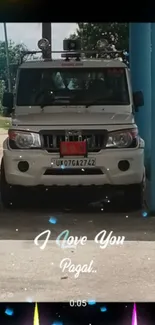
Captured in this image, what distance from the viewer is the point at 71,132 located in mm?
4070

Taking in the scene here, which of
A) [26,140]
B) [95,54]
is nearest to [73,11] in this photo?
[95,54]

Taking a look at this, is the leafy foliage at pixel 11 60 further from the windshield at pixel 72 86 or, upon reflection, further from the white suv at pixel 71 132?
the windshield at pixel 72 86

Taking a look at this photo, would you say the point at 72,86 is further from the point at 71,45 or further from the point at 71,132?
the point at 71,45

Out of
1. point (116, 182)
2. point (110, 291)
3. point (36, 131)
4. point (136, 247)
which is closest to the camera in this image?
point (110, 291)

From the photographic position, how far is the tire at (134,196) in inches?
151

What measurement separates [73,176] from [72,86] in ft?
1.55

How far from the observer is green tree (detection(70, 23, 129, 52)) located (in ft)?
10.4

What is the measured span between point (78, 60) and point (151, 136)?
71cm

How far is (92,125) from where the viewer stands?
4.16m

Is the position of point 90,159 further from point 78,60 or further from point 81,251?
point 81,251

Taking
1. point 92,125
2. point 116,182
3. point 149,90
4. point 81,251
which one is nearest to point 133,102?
point 149,90

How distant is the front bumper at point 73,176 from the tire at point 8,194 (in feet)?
0.08

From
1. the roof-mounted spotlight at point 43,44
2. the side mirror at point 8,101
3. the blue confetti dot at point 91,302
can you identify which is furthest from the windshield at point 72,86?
the blue confetti dot at point 91,302

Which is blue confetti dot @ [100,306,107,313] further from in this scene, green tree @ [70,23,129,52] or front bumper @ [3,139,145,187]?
green tree @ [70,23,129,52]
